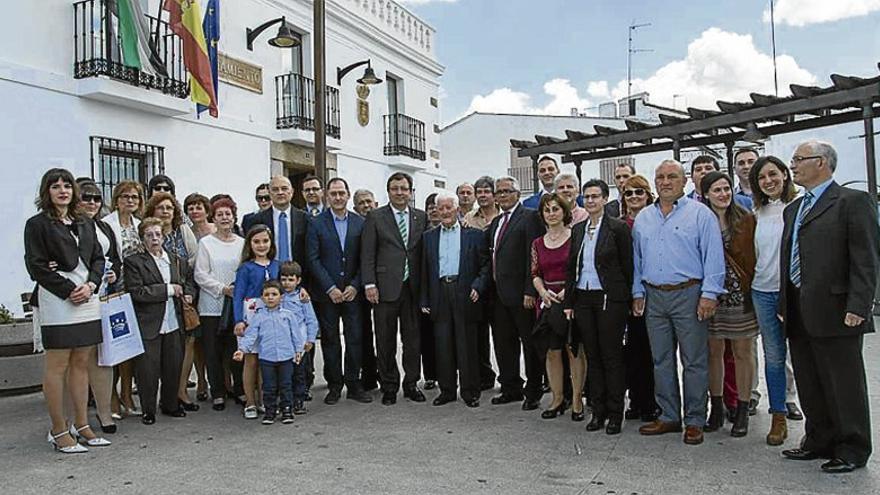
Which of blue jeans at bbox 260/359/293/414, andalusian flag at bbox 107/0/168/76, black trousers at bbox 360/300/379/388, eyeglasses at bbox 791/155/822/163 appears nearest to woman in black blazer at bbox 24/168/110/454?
blue jeans at bbox 260/359/293/414

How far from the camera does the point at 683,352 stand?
16.3ft

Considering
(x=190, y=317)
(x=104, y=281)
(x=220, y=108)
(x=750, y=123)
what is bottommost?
(x=190, y=317)

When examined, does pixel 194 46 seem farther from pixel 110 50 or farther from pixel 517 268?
pixel 517 268

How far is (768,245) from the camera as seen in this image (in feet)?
15.8

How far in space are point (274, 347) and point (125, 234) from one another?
147 cm

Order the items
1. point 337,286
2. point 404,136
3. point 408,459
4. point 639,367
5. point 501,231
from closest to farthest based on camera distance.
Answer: point 408,459
point 639,367
point 501,231
point 337,286
point 404,136

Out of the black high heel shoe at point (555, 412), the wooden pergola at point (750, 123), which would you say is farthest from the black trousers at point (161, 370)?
the wooden pergola at point (750, 123)

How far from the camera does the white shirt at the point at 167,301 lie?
5.79m

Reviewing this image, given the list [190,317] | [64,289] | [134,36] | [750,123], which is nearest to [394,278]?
[190,317]

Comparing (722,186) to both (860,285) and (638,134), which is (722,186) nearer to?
(860,285)

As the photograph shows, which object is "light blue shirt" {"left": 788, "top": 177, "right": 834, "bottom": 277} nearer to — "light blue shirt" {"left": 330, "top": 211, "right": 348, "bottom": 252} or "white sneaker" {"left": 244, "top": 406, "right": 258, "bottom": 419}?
"light blue shirt" {"left": 330, "top": 211, "right": 348, "bottom": 252}

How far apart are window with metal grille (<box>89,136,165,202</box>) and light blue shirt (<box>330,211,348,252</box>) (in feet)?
15.7

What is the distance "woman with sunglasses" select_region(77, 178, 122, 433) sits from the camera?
17.4ft

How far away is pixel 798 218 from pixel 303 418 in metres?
3.73
